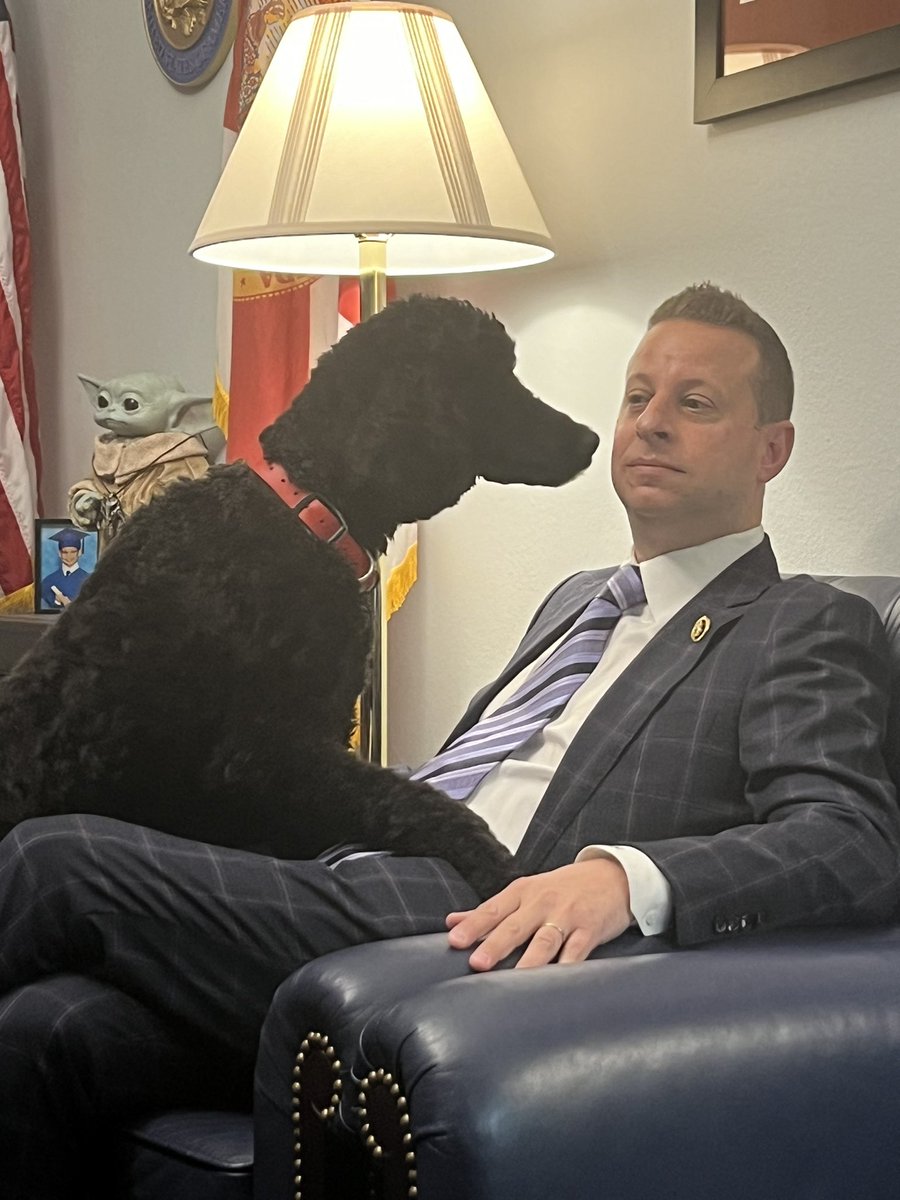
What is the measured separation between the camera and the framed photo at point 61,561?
3051 millimetres

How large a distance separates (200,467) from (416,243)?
2.82 feet

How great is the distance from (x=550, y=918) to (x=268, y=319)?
1.76 meters

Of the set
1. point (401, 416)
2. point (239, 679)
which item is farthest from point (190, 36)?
point (239, 679)

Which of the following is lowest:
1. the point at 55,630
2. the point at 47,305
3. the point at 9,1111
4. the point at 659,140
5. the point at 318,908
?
the point at 9,1111

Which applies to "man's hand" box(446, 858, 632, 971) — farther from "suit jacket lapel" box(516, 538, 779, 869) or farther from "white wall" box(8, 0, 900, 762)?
"white wall" box(8, 0, 900, 762)

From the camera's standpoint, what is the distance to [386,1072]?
3.16 feet

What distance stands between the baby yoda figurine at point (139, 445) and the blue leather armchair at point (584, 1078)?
201 cm

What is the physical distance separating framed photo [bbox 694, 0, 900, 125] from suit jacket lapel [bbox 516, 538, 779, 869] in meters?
0.67

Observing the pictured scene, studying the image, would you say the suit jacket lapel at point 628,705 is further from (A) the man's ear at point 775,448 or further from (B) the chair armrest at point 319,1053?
(B) the chair armrest at point 319,1053

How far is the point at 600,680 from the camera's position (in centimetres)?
166

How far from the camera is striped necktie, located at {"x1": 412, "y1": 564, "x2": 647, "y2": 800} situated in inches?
64.9

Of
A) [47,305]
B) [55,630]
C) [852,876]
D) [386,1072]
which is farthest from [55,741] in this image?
[47,305]

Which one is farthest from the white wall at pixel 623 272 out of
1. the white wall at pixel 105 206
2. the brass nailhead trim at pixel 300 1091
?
the brass nailhead trim at pixel 300 1091

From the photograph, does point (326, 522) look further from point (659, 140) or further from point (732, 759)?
point (659, 140)
